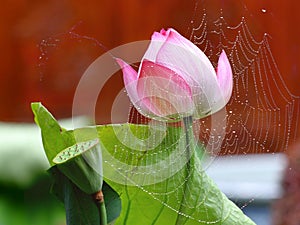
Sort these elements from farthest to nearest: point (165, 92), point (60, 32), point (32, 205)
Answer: point (60, 32), point (32, 205), point (165, 92)

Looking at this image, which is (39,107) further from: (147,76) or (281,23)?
(281,23)

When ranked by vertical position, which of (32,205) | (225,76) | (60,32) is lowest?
(32,205)

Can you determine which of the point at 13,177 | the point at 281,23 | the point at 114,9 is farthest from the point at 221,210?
the point at 114,9

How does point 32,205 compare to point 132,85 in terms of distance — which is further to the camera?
point 32,205

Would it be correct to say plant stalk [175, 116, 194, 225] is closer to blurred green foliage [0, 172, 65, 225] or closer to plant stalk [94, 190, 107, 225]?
plant stalk [94, 190, 107, 225]

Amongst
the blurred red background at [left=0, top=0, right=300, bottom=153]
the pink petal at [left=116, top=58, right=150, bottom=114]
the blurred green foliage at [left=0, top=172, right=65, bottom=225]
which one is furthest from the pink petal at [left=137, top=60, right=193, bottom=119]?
the blurred red background at [left=0, top=0, right=300, bottom=153]

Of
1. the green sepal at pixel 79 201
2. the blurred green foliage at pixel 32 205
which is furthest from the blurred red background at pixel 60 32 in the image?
the green sepal at pixel 79 201

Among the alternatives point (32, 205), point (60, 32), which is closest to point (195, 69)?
point (32, 205)

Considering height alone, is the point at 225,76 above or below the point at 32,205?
above

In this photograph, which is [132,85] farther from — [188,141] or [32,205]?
[32,205]
